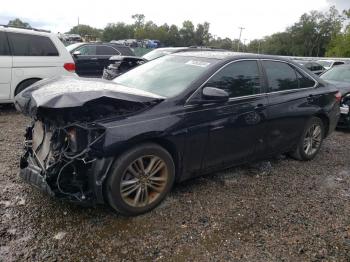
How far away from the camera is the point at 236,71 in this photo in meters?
4.22

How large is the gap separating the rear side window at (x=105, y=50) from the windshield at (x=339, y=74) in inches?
299

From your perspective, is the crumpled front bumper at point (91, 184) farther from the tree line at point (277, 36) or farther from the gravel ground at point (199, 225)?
the tree line at point (277, 36)

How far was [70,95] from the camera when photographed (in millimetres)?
3133

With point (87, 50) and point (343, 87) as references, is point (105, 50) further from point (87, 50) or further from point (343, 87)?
point (343, 87)

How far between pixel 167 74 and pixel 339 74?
6.23 metres

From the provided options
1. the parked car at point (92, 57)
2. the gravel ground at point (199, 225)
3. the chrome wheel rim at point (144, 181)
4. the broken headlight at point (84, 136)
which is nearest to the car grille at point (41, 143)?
the broken headlight at point (84, 136)

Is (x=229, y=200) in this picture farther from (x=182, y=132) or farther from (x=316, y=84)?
(x=316, y=84)

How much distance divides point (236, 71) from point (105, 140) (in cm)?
196

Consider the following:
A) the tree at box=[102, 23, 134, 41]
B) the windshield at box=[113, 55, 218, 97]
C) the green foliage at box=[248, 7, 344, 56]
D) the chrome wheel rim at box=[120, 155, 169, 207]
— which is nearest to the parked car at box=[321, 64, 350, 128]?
the windshield at box=[113, 55, 218, 97]

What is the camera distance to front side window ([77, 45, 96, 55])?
12.5m

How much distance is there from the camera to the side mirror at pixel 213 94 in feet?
12.1

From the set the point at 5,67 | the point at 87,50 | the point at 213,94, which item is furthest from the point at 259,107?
the point at 87,50

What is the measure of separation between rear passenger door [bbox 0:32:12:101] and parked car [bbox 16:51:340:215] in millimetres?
3906

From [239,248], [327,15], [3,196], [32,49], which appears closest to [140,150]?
[239,248]
